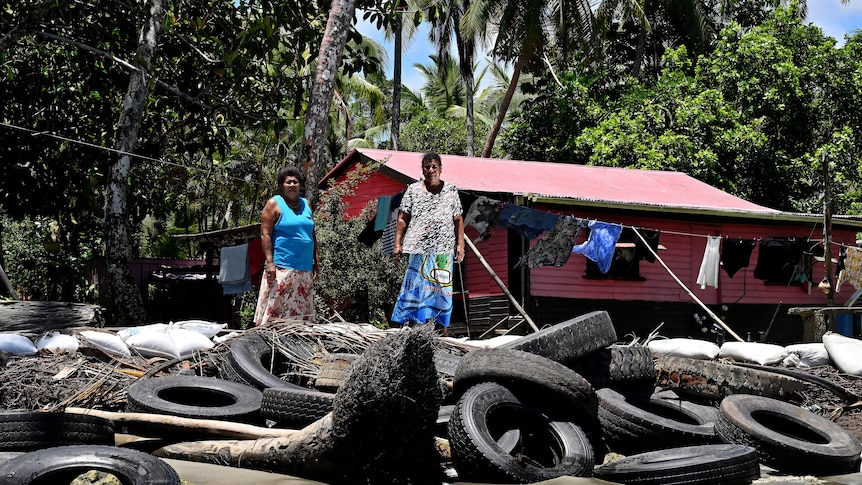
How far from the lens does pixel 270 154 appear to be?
30.1 m

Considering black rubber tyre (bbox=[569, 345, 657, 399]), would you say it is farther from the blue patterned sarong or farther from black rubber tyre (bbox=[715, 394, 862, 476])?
the blue patterned sarong

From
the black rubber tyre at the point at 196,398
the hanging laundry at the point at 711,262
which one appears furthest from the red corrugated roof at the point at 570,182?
the black rubber tyre at the point at 196,398

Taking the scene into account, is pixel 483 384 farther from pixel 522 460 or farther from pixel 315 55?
pixel 315 55

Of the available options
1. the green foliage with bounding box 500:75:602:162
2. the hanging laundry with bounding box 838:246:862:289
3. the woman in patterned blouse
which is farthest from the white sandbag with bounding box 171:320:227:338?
the green foliage with bounding box 500:75:602:162

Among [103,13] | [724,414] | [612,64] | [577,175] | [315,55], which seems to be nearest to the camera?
[724,414]

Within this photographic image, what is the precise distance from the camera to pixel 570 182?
16.4 meters

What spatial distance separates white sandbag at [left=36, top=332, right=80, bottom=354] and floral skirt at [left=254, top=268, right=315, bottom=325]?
4.58 feet

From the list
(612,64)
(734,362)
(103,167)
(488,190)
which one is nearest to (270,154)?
(612,64)

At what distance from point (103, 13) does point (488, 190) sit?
655 centimetres

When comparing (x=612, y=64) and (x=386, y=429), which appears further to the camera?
(x=612, y=64)

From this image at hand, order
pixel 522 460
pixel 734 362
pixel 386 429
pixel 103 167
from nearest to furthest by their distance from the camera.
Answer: pixel 386 429
pixel 522 460
pixel 734 362
pixel 103 167

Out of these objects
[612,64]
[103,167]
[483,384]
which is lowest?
[483,384]

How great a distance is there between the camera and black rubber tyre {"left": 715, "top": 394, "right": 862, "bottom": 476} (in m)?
5.15

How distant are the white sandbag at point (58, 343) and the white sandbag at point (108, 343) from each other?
0.10m
